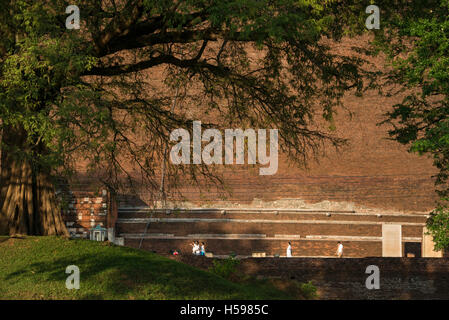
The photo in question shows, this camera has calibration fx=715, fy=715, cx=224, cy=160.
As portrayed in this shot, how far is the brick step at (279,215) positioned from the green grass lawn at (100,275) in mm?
23167

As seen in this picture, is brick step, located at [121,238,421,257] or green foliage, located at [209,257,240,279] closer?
green foliage, located at [209,257,240,279]

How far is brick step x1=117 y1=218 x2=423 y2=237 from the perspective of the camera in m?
41.0

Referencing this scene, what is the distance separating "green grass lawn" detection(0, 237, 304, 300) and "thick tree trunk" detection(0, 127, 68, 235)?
3.05 ft

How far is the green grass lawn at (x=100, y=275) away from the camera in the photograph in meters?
14.1

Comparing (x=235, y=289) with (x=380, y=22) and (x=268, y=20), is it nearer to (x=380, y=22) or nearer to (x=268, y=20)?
(x=268, y=20)

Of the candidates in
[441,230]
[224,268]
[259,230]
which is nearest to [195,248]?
[259,230]

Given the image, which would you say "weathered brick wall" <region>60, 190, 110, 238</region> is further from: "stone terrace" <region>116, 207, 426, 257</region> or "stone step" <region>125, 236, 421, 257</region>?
"stone step" <region>125, 236, 421, 257</region>

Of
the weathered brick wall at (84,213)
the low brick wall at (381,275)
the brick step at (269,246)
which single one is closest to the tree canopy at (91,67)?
the low brick wall at (381,275)

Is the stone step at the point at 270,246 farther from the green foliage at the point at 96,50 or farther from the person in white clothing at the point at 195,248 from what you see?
the green foliage at the point at 96,50

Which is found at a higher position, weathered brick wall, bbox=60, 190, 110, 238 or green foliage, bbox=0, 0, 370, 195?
green foliage, bbox=0, 0, 370, 195

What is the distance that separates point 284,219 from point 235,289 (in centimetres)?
2661

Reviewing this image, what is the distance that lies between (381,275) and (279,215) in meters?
17.5

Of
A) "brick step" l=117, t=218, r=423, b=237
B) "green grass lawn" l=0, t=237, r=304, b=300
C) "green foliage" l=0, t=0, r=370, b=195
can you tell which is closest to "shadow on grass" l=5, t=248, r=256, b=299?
"green grass lawn" l=0, t=237, r=304, b=300

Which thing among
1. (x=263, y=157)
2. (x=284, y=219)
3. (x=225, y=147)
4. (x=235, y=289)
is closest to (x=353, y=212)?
(x=284, y=219)
